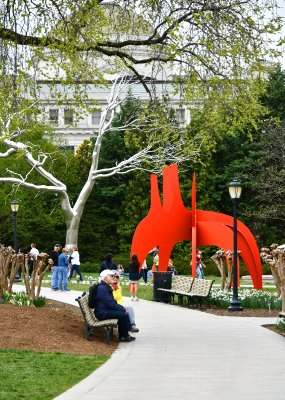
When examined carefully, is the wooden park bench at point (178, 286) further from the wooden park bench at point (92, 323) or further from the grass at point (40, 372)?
the grass at point (40, 372)

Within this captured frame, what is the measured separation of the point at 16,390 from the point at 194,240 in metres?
22.0

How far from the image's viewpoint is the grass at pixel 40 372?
11.2 m

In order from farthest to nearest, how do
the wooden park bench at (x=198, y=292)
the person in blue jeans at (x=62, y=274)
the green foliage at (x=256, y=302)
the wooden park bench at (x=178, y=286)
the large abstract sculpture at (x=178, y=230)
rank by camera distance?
the person in blue jeans at (x=62, y=274)
the large abstract sculpture at (x=178, y=230)
the wooden park bench at (x=178, y=286)
the wooden park bench at (x=198, y=292)
the green foliage at (x=256, y=302)

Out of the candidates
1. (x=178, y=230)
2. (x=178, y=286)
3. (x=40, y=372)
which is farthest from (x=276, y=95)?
(x=40, y=372)

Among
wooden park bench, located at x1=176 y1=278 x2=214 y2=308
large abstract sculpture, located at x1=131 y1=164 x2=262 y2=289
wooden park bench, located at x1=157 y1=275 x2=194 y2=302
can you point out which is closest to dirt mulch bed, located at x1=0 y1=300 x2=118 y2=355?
wooden park bench, located at x1=176 y1=278 x2=214 y2=308

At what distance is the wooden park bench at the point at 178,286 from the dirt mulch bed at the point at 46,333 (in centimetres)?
890

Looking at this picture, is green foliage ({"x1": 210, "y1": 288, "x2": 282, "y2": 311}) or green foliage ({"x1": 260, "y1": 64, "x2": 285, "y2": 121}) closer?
green foliage ({"x1": 210, "y1": 288, "x2": 282, "y2": 311})

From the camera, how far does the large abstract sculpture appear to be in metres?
32.9

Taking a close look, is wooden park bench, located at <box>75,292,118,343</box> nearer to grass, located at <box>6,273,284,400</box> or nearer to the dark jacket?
the dark jacket

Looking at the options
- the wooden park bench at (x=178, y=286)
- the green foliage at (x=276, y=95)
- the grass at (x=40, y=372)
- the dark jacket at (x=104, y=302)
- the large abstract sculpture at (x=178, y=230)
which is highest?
the green foliage at (x=276, y=95)

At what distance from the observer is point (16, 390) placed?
1132 cm

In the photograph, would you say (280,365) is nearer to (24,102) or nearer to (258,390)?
(258,390)

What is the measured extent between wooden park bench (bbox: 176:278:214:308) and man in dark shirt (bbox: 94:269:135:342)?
31.6ft

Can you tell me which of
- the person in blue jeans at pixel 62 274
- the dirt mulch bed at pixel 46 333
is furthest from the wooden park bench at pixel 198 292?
the dirt mulch bed at pixel 46 333
